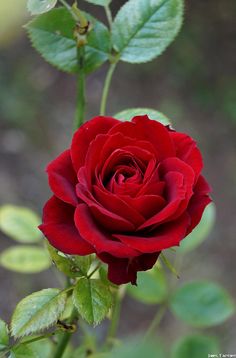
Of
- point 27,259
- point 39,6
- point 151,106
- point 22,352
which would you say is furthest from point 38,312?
point 151,106

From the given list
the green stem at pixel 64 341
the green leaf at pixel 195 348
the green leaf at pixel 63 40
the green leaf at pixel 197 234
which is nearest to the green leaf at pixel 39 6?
the green leaf at pixel 63 40

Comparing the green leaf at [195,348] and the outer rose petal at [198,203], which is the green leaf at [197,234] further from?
the outer rose petal at [198,203]

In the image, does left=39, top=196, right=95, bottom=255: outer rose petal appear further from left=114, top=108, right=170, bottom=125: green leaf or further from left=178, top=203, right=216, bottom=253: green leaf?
left=178, top=203, right=216, bottom=253: green leaf

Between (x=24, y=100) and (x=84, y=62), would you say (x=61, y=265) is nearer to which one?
(x=84, y=62)

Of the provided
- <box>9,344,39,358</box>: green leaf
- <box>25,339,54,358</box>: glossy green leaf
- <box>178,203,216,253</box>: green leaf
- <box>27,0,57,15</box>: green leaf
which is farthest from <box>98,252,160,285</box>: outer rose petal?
<box>178,203,216,253</box>: green leaf

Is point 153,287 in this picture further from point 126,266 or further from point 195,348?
point 126,266

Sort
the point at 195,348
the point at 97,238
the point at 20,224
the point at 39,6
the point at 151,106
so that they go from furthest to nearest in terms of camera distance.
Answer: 1. the point at 151,106
2. the point at 20,224
3. the point at 195,348
4. the point at 39,6
5. the point at 97,238

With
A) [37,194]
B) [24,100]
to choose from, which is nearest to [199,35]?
[24,100]
